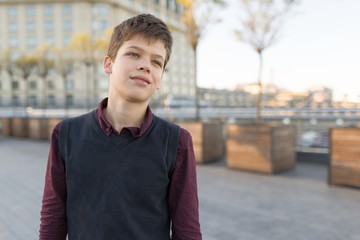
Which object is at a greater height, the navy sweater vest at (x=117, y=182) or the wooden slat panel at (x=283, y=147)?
the navy sweater vest at (x=117, y=182)

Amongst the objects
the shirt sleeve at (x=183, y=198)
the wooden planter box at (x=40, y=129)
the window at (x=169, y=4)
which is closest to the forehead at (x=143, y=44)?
the shirt sleeve at (x=183, y=198)

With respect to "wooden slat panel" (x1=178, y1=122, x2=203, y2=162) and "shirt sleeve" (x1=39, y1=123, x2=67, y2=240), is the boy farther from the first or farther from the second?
"wooden slat panel" (x1=178, y1=122, x2=203, y2=162)

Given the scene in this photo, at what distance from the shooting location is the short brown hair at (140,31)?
1350 millimetres

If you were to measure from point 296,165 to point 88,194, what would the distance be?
25.1 ft

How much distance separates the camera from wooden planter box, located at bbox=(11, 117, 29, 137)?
1534 cm

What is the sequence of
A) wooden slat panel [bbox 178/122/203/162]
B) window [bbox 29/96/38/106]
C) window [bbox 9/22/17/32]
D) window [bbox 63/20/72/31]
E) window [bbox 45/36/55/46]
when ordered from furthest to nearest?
window [bbox 9/22/17/32] → window [bbox 45/36/55/46] → window [bbox 63/20/72/31] → window [bbox 29/96/38/106] → wooden slat panel [bbox 178/122/203/162]

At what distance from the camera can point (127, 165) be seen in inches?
51.1

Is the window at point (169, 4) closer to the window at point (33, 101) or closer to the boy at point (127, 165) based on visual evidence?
the window at point (33, 101)

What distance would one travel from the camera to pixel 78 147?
1.34 metres

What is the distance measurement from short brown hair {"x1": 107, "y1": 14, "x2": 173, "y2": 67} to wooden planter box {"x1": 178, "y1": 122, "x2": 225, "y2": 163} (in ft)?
22.7

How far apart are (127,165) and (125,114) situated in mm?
219

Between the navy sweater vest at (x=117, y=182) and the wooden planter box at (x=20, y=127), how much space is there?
15352 mm

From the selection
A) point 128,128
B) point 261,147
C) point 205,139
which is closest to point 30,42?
point 205,139

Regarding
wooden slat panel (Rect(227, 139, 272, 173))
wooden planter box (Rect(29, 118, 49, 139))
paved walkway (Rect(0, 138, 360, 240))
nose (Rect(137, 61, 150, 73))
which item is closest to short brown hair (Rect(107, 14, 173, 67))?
nose (Rect(137, 61, 150, 73))
